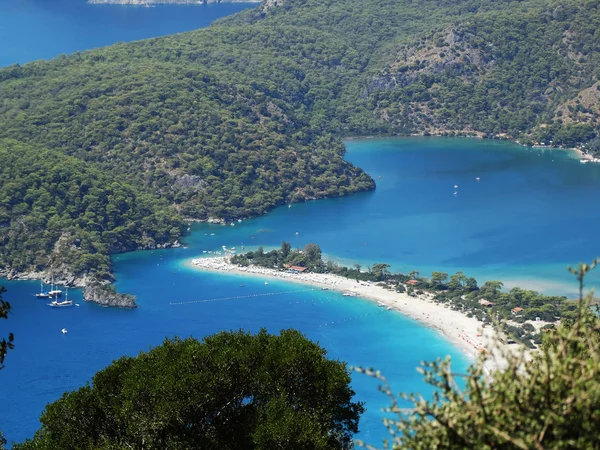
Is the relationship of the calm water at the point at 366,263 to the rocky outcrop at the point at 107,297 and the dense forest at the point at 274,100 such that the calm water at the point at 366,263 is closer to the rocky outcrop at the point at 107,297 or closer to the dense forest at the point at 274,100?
the rocky outcrop at the point at 107,297

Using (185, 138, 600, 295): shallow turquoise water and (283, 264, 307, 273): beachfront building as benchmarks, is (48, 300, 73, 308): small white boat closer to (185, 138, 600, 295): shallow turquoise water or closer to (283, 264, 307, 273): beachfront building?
(185, 138, 600, 295): shallow turquoise water

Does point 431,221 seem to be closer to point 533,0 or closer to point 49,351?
point 49,351

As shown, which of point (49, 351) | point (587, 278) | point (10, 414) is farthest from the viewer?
point (587, 278)

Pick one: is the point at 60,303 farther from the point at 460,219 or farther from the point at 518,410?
the point at 518,410

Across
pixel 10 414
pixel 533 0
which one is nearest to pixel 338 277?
pixel 10 414

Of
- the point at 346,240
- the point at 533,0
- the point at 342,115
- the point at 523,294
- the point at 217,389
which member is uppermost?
the point at 533,0

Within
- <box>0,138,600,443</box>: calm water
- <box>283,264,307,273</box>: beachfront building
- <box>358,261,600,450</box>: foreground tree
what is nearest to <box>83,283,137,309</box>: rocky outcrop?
<box>0,138,600,443</box>: calm water

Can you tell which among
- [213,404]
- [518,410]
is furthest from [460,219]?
[518,410]

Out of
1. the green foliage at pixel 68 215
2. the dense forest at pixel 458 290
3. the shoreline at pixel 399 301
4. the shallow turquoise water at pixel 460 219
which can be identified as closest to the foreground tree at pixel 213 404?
the shoreline at pixel 399 301
